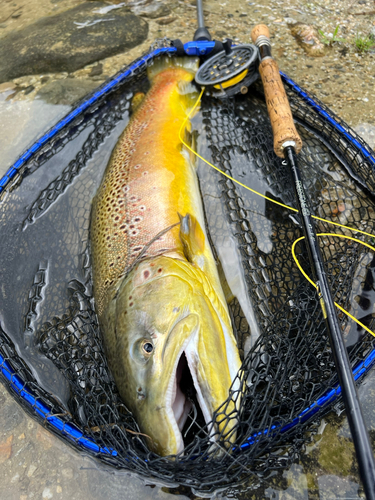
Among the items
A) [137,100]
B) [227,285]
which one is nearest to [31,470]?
[227,285]

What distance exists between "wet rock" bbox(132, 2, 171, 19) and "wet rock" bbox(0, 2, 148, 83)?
15 centimetres

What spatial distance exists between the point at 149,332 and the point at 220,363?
0.45 metres

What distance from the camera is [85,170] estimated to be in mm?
3598

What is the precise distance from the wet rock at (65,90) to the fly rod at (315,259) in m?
2.10

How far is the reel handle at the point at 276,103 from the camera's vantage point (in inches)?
108

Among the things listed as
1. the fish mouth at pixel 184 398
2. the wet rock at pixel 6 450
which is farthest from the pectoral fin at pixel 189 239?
the wet rock at pixel 6 450

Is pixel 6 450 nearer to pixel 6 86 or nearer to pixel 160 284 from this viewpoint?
pixel 160 284

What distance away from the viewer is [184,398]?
209 centimetres

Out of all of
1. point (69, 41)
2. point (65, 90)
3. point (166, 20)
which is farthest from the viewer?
point (166, 20)

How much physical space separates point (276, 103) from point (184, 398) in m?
2.41

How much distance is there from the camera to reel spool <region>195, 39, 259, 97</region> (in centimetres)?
353

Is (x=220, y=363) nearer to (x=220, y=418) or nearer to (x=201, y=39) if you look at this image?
(x=220, y=418)

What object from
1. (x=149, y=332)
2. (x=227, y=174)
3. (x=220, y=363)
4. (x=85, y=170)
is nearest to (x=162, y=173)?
(x=227, y=174)

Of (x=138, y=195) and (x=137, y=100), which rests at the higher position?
(x=137, y=100)
